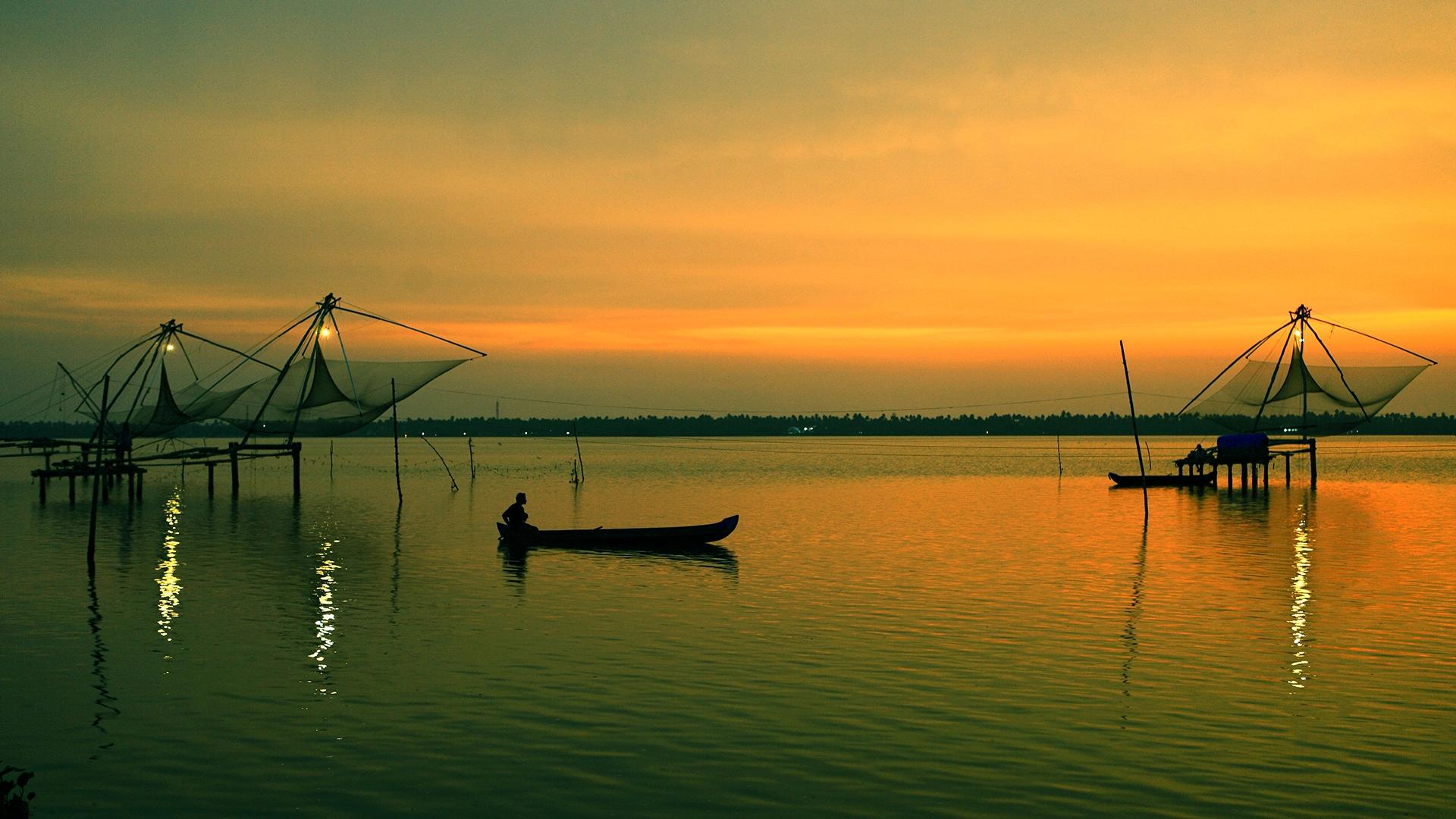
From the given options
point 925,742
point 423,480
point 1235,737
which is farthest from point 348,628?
point 423,480

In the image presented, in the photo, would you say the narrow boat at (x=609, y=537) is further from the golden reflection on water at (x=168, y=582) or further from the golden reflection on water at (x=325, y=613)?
the golden reflection on water at (x=168, y=582)

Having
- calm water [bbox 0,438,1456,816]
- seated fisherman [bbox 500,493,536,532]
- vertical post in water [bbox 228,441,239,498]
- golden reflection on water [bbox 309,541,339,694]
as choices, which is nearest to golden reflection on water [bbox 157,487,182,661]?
calm water [bbox 0,438,1456,816]

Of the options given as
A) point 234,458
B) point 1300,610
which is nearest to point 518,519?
point 1300,610

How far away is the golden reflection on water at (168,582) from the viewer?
56.5ft

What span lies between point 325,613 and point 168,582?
5359 millimetres

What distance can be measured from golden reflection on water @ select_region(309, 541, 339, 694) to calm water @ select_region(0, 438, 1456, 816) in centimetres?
9

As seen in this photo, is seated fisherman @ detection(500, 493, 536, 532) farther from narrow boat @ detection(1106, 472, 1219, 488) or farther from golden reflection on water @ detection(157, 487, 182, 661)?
narrow boat @ detection(1106, 472, 1219, 488)

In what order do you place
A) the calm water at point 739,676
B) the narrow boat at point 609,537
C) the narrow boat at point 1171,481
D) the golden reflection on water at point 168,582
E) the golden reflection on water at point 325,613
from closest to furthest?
1. the calm water at point 739,676
2. the golden reflection on water at point 325,613
3. the golden reflection on water at point 168,582
4. the narrow boat at point 609,537
5. the narrow boat at point 1171,481

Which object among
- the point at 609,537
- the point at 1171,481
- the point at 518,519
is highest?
the point at 518,519

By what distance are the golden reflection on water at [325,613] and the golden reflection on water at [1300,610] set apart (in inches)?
446

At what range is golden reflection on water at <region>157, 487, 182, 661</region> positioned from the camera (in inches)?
679

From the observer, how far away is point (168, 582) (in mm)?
21938

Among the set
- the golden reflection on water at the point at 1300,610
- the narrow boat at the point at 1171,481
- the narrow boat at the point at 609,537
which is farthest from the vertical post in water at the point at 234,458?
the narrow boat at the point at 1171,481

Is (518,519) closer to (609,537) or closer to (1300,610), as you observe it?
(609,537)
